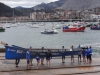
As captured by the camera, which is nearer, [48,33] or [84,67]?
[84,67]

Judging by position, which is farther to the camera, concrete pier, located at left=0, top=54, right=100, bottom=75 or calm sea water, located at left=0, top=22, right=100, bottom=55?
calm sea water, located at left=0, top=22, right=100, bottom=55

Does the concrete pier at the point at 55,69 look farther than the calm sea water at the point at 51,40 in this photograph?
No

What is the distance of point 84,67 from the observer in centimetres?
2041

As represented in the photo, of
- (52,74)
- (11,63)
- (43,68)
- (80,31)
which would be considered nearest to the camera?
(52,74)

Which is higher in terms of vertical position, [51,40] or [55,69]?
[55,69]

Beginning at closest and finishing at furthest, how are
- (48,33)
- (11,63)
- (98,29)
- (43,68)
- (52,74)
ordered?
(52,74)
(43,68)
(11,63)
(48,33)
(98,29)

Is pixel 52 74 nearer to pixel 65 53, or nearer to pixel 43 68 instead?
pixel 43 68

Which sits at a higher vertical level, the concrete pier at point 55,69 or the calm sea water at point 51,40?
the concrete pier at point 55,69

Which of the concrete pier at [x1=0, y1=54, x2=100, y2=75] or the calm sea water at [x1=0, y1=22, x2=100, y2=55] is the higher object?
the concrete pier at [x1=0, y1=54, x2=100, y2=75]

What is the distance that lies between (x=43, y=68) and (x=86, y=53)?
4193 millimetres

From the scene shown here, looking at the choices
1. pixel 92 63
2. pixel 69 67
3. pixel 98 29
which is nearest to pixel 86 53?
pixel 92 63

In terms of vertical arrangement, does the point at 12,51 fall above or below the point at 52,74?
above

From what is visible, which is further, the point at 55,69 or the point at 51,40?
the point at 51,40

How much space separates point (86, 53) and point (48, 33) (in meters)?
89.2
